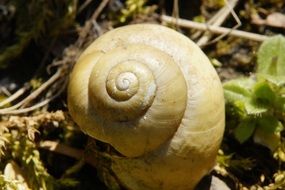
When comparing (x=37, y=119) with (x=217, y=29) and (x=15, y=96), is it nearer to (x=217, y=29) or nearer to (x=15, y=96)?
(x=15, y=96)

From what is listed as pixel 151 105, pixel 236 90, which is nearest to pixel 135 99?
pixel 151 105

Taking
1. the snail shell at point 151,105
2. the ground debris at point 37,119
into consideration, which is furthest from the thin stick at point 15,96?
the snail shell at point 151,105

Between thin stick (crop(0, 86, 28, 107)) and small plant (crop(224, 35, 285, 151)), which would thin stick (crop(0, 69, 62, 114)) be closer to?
thin stick (crop(0, 86, 28, 107))

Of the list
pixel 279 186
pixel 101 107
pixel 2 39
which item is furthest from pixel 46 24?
pixel 279 186

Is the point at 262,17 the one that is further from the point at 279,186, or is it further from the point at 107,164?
the point at 107,164

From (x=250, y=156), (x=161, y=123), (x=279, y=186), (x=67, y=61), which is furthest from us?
(x=67, y=61)

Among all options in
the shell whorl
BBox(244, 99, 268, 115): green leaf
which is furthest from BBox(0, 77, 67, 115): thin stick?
BBox(244, 99, 268, 115): green leaf
